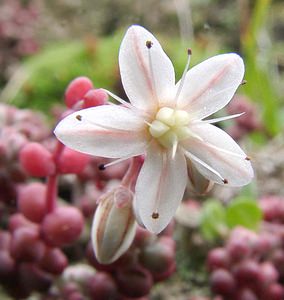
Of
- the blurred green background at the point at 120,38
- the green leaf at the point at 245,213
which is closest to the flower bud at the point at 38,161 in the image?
the green leaf at the point at 245,213

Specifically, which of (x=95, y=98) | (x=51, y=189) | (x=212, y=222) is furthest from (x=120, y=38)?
(x=95, y=98)

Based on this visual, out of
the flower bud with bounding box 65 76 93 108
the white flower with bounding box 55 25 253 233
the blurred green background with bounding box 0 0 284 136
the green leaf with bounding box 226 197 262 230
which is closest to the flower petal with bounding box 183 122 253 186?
the white flower with bounding box 55 25 253 233

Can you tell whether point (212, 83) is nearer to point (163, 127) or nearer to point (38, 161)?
point (163, 127)

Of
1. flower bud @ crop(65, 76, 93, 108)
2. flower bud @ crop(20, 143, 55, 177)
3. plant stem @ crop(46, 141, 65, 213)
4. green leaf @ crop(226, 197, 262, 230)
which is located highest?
flower bud @ crop(65, 76, 93, 108)

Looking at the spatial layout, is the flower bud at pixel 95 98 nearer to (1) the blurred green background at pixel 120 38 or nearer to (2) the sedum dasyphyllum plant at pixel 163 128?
(2) the sedum dasyphyllum plant at pixel 163 128

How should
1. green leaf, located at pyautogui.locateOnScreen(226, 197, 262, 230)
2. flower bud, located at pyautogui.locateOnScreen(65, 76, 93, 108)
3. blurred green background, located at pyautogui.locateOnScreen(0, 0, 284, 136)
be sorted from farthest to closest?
blurred green background, located at pyautogui.locateOnScreen(0, 0, 284, 136) → green leaf, located at pyautogui.locateOnScreen(226, 197, 262, 230) → flower bud, located at pyautogui.locateOnScreen(65, 76, 93, 108)

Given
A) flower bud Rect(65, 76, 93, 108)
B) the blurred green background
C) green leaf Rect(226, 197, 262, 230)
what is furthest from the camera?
the blurred green background

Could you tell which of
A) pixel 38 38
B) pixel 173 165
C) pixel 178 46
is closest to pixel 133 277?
pixel 173 165

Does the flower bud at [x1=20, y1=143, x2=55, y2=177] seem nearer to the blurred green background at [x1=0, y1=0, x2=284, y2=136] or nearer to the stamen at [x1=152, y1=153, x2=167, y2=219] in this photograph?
the stamen at [x1=152, y1=153, x2=167, y2=219]
